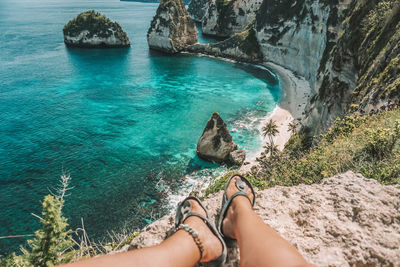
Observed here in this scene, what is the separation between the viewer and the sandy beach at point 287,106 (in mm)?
32769

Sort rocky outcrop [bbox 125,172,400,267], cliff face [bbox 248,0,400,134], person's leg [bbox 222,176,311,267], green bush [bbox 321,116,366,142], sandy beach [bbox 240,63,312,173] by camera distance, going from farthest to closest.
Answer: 1. sandy beach [bbox 240,63,312,173]
2. cliff face [bbox 248,0,400,134]
3. green bush [bbox 321,116,366,142]
4. rocky outcrop [bbox 125,172,400,267]
5. person's leg [bbox 222,176,311,267]

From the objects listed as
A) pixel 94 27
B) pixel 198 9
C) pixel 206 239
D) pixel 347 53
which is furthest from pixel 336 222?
pixel 198 9

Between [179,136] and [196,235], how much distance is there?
3021 cm

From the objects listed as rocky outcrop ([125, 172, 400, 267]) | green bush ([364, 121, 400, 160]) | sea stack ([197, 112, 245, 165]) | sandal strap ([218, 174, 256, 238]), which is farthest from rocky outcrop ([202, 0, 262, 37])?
rocky outcrop ([125, 172, 400, 267])

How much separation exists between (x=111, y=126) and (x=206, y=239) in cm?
3565

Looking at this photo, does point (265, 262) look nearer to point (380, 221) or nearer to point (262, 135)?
point (380, 221)

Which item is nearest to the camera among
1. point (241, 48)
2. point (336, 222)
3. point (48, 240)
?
point (48, 240)

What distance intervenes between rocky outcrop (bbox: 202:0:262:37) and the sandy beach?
4210 cm

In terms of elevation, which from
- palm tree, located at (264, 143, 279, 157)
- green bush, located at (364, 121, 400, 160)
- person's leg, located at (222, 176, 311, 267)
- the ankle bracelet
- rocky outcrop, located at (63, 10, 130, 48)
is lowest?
palm tree, located at (264, 143, 279, 157)

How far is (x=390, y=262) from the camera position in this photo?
3439 millimetres

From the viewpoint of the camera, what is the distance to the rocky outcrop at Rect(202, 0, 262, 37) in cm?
8825

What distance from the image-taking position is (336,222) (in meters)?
4.38

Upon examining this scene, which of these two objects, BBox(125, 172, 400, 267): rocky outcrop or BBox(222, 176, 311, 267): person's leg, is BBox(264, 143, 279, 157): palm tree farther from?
BBox(222, 176, 311, 267): person's leg

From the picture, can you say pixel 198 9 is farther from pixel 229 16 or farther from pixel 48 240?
pixel 48 240
